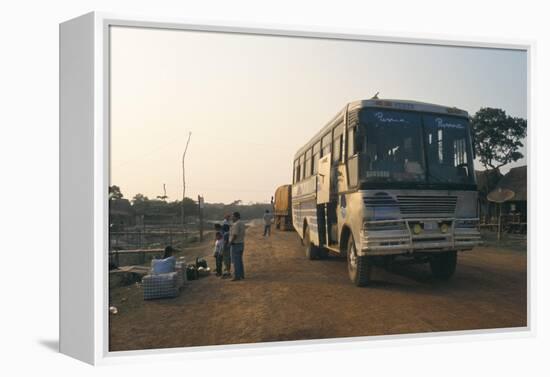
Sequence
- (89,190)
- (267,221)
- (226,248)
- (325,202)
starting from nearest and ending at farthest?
1. (89,190)
2. (226,248)
3. (267,221)
4. (325,202)

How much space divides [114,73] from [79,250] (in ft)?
8.40

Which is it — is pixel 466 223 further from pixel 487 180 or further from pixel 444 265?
pixel 487 180

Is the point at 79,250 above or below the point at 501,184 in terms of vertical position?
below

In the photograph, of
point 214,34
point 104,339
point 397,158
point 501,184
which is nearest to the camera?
point 104,339

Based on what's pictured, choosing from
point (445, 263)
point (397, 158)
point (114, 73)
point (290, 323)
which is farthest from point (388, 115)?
point (114, 73)

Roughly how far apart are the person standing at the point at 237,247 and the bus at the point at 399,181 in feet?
4.56

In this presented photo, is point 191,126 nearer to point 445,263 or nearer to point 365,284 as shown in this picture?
point 365,284

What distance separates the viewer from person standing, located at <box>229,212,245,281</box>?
941cm

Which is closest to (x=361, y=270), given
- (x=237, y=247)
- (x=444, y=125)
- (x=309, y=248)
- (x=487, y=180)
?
(x=309, y=248)

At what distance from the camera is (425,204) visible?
10.0 metres

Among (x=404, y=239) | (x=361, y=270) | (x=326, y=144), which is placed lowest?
(x=361, y=270)

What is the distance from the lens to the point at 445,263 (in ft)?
34.4

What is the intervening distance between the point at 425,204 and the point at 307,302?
2.47 metres

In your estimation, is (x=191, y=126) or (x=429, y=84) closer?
(x=191, y=126)
